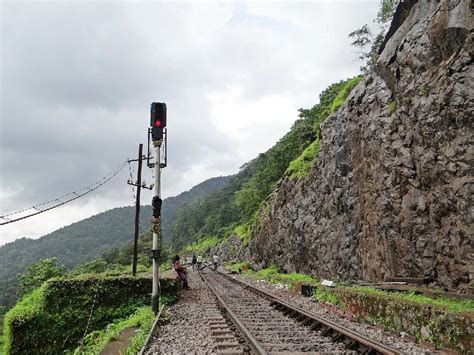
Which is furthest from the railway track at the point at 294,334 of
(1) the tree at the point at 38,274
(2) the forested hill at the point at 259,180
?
(1) the tree at the point at 38,274

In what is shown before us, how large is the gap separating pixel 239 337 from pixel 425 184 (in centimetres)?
806

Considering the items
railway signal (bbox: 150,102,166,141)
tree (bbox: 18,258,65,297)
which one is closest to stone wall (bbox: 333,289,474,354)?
railway signal (bbox: 150,102,166,141)

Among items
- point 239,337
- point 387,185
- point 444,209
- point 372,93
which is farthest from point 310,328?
point 372,93

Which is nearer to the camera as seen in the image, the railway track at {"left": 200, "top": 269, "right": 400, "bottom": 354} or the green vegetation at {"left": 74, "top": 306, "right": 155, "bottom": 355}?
the railway track at {"left": 200, "top": 269, "right": 400, "bottom": 354}

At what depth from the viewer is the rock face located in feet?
35.6

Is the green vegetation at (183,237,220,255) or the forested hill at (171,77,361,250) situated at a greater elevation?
the forested hill at (171,77,361,250)

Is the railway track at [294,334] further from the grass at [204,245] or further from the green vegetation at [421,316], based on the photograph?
the grass at [204,245]

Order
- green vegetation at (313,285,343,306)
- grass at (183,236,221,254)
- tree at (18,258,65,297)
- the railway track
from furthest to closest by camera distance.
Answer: grass at (183,236,221,254)
tree at (18,258,65,297)
green vegetation at (313,285,343,306)
the railway track

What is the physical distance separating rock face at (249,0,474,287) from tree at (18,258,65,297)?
25.0 meters

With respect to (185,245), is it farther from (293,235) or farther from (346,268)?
(346,268)

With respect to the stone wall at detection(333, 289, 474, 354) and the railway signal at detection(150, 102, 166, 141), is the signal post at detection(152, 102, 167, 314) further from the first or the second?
the stone wall at detection(333, 289, 474, 354)

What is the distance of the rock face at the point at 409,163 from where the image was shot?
427 inches

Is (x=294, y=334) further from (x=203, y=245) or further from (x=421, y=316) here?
(x=203, y=245)

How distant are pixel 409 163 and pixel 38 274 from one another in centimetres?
3330
